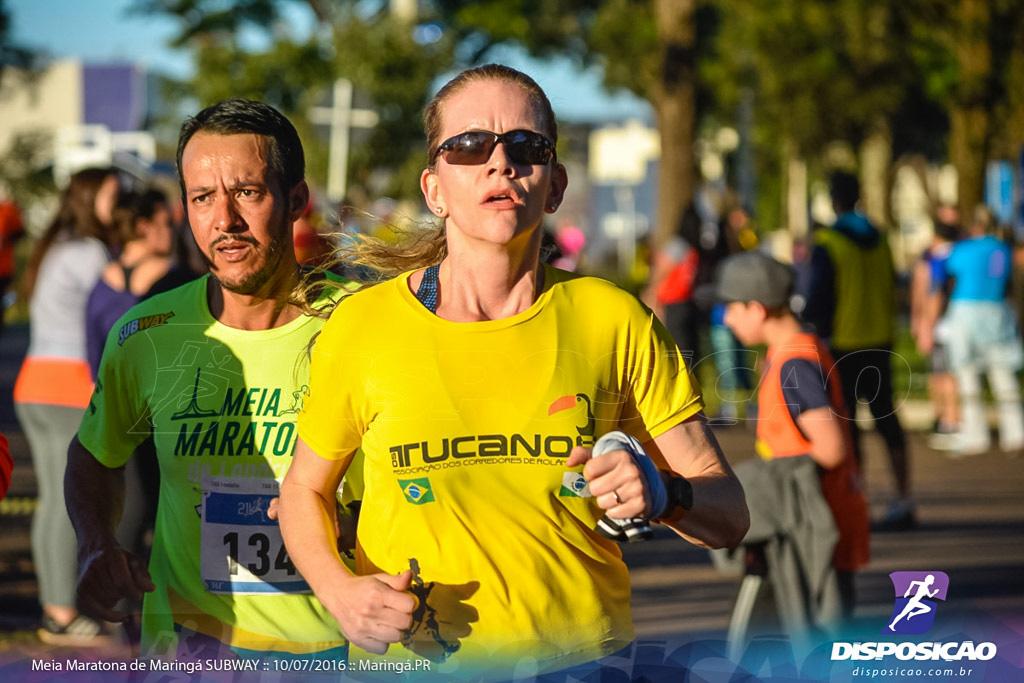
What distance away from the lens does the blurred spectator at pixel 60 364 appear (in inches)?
245

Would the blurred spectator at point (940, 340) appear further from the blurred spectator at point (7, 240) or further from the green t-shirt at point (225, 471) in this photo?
the green t-shirt at point (225, 471)

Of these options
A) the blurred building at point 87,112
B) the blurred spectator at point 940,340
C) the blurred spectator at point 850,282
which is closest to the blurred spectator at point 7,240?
the blurred spectator at point 850,282

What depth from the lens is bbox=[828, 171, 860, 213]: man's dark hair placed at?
9.73m

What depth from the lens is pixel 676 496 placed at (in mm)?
2455

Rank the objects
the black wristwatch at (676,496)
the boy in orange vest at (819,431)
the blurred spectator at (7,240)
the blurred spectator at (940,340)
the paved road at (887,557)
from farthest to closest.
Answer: the blurred spectator at (940,340), the blurred spectator at (7,240), the paved road at (887,557), the boy in orange vest at (819,431), the black wristwatch at (676,496)

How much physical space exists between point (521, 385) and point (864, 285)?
7.73 meters

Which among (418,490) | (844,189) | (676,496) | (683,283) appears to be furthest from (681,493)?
(683,283)

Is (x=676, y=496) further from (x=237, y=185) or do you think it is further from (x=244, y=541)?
(x=237, y=185)

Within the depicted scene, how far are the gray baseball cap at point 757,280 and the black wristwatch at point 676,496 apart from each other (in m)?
3.06

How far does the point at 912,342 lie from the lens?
23.0 metres

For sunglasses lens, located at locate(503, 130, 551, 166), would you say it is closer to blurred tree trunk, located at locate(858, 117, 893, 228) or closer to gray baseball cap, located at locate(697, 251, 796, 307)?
gray baseball cap, located at locate(697, 251, 796, 307)

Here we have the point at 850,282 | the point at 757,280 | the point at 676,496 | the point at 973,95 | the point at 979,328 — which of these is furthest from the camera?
the point at 973,95

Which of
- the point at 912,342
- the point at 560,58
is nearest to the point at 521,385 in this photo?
the point at 912,342

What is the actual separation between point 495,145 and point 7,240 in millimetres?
10267
